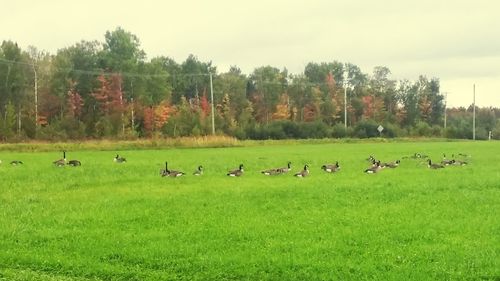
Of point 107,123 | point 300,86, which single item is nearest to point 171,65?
point 300,86

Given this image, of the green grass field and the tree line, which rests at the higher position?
the tree line

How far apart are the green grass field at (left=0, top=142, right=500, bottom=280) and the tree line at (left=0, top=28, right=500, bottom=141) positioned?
64892mm

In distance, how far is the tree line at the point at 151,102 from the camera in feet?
312

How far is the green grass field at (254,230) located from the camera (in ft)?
40.5

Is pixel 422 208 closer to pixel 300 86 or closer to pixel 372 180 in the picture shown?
pixel 372 180

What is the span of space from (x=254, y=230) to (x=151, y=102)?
9268 cm

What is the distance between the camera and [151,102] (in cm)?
10594

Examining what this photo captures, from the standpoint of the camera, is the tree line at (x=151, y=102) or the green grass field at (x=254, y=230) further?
the tree line at (x=151, y=102)

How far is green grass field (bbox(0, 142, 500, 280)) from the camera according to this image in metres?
12.4

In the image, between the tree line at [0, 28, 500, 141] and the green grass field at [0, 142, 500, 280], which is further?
the tree line at [0, 28, 500, 141]

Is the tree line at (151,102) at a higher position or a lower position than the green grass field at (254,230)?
higher

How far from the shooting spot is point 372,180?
2675cm

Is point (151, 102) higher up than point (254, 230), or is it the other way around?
point (151, 102)

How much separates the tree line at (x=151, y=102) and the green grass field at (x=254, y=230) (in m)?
64.9
